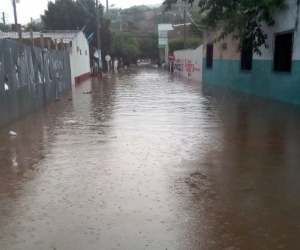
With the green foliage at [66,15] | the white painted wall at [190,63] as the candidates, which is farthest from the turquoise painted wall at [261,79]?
the green foliage at [66,15]

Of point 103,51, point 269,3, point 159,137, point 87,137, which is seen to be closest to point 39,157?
point 87,137

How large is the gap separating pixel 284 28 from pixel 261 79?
2.69 metres

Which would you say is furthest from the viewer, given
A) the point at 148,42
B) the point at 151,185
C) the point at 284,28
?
the point at 148,42

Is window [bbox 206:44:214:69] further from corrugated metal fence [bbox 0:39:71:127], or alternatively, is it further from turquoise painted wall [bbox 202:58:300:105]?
corrugated metal fence [bbox 0:39:71:127]

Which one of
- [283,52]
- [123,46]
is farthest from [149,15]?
[283,52]

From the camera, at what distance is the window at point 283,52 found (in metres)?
12.6

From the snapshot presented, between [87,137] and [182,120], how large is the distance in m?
2.97

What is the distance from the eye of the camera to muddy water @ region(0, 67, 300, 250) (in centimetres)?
342

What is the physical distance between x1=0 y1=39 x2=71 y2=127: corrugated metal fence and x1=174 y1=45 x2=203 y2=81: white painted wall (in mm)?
13910

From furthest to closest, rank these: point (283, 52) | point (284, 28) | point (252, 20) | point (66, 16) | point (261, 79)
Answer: point (66, 16) → point (261, 79) → point (252, 20) → point (283, 52) → point (284, 28)

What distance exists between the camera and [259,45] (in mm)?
13453

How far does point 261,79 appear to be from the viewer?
14633 millimetres

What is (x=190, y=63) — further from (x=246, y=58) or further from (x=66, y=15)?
(x=66, y=15)

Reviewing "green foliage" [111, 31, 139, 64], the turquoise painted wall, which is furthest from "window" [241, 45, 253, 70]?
"green foliage" [111, 31, 139, 64]
